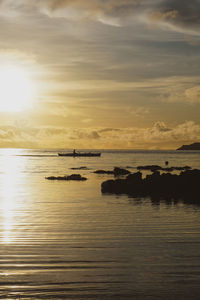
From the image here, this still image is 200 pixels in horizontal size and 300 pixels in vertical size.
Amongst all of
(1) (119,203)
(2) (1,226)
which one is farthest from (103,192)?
(2) (1,226)

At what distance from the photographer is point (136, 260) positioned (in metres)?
13.3

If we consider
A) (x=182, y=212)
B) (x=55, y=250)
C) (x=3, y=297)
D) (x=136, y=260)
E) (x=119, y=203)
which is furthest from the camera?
(x=119, y=203)

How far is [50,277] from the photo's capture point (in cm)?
1130

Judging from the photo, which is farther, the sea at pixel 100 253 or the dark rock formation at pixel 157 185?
the dark rock formation at pixel 157 185

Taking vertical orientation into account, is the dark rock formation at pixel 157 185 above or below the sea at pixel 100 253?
above

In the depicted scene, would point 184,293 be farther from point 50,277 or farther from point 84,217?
point 84,217

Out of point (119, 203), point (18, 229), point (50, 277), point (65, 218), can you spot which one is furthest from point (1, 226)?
point (119, 203)

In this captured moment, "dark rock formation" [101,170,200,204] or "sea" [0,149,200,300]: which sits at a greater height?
"dark rock formation" [101,170,200,204]

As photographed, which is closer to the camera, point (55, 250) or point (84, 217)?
point (55, 250)

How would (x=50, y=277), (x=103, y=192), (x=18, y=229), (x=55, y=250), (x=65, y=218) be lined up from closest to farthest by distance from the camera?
(x=50, y=277)
(x=55, y=250)
(x=18, y=229)
(x=65, y=218)
(x=103, y=192)

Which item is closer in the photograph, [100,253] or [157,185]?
[100,253]

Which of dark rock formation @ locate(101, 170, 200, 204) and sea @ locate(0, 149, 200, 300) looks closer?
sea @ locate(0, 149, 200, 300)

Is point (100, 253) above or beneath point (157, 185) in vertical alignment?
beneath

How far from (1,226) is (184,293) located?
12280 millimetres
